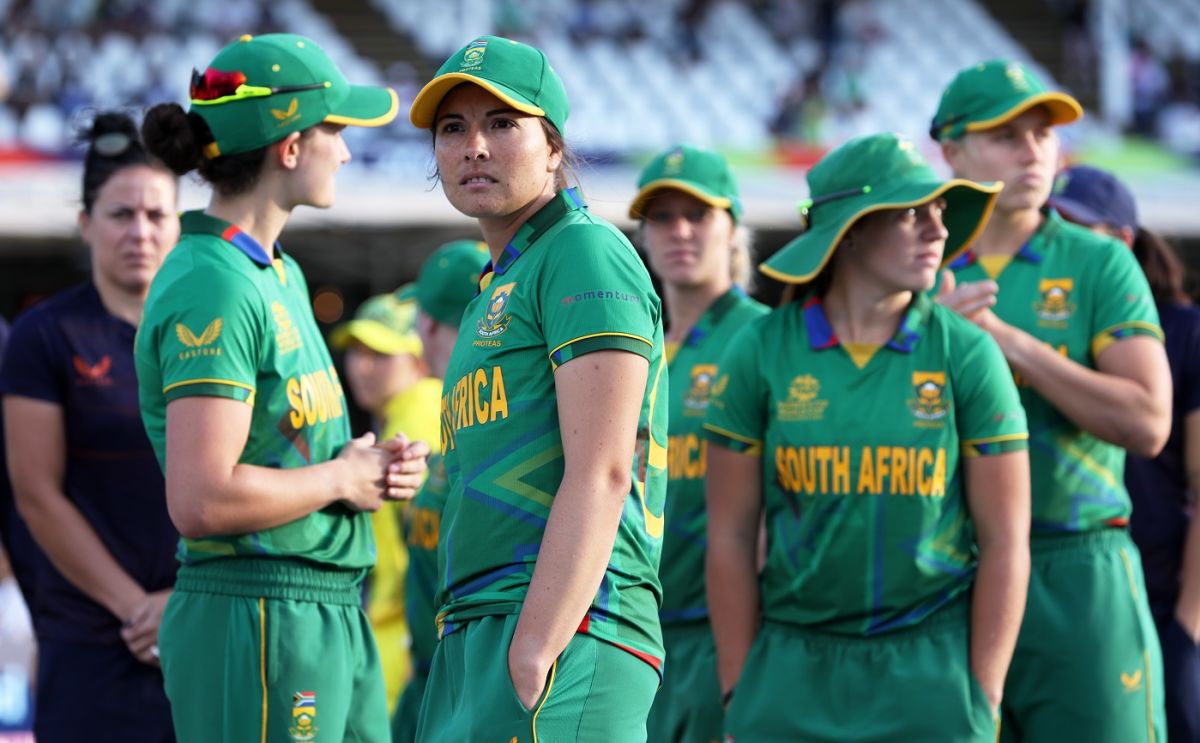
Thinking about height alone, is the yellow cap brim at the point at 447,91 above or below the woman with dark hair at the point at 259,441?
above

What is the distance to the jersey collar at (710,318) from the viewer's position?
5086 millimetres

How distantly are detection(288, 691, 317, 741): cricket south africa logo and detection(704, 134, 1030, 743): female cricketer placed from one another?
111 cm

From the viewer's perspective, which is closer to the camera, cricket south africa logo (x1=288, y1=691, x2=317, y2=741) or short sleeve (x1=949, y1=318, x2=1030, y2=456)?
cricket south africa logo (x1=288, y1=691, x2=317, y2=741)

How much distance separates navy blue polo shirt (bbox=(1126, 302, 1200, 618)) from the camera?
16.6 ft

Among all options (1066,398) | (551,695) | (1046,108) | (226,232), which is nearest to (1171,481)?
(1066,398)

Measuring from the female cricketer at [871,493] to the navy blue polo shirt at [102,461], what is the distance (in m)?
1.61

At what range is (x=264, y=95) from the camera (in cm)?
375

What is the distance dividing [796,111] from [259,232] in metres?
14.0

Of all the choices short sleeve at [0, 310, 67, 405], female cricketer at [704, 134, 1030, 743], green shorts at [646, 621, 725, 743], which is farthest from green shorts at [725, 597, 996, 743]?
short sleeve at [0, 310, 67, 405]

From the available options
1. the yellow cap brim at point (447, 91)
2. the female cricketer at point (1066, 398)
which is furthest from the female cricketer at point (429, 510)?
the yellow cap brim at point (447, 91)

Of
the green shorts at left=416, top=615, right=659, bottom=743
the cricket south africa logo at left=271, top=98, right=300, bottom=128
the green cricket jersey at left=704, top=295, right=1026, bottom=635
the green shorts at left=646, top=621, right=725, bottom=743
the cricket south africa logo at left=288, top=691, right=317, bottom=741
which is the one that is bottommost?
the green shorts at left=646, top=621, right=725, bottom=743

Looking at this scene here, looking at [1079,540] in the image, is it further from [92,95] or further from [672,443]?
[92,95]

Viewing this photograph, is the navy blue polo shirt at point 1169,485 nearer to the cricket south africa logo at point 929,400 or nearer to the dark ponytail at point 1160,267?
the dark ponytail at point 1160,267

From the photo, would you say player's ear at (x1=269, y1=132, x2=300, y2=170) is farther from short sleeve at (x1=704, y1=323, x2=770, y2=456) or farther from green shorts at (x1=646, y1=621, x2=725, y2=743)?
green shorts at (x1=646, y1=621, x2=725, y2=743)
